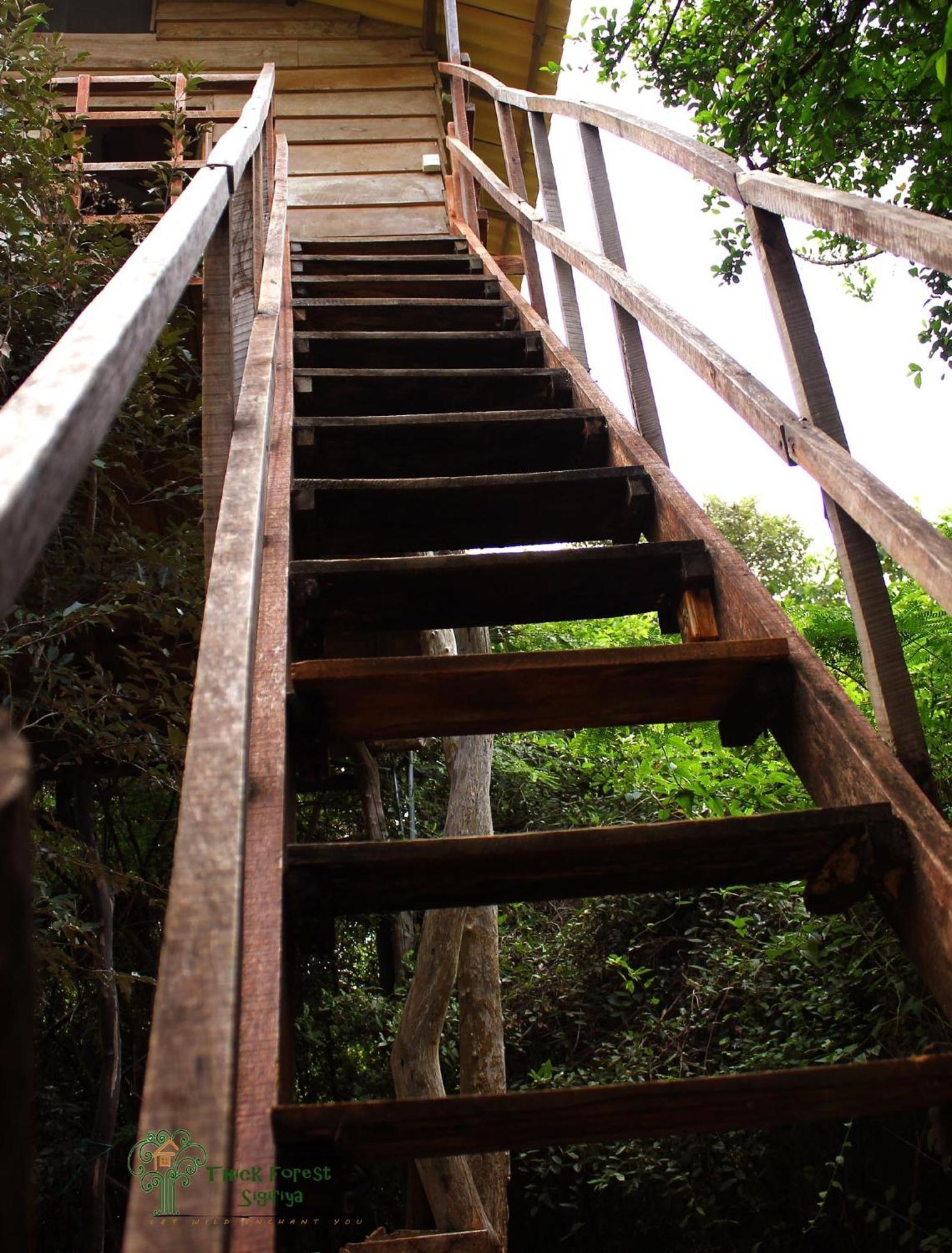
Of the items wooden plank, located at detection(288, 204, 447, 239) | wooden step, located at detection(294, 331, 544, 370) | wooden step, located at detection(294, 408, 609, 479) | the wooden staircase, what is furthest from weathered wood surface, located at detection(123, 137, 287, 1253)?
wooden plank, located at detection(288, 204, 447, 239)

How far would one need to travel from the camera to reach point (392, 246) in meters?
5.73

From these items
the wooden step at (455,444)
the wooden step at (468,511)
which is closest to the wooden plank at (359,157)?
the wooden step at (455,444)

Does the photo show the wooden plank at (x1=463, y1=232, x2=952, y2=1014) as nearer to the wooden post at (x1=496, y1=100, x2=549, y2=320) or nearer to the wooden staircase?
the wooden staircase

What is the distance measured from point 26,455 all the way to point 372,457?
235 centimetres

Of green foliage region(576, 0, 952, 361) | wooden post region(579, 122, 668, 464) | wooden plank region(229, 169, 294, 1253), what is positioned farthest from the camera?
green foliage region(576, 0, 952, 361)

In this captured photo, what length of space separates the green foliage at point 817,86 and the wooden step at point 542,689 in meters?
1.42

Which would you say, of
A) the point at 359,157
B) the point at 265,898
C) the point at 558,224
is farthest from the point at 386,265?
the point at 265,898

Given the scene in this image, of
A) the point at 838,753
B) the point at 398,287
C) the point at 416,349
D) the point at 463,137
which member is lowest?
the point at 838,753

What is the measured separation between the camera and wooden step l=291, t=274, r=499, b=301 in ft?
14.9

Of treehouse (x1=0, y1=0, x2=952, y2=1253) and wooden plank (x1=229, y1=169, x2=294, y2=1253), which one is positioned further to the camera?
wooden plank (x1=229, y1=169, x2=294, y2=1253)

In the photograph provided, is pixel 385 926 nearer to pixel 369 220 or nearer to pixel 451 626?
pixel 369 220

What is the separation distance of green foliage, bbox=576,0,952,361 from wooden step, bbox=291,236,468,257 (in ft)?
3.65

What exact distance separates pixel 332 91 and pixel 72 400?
25.4 feet

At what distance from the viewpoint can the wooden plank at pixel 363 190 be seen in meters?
7.03
